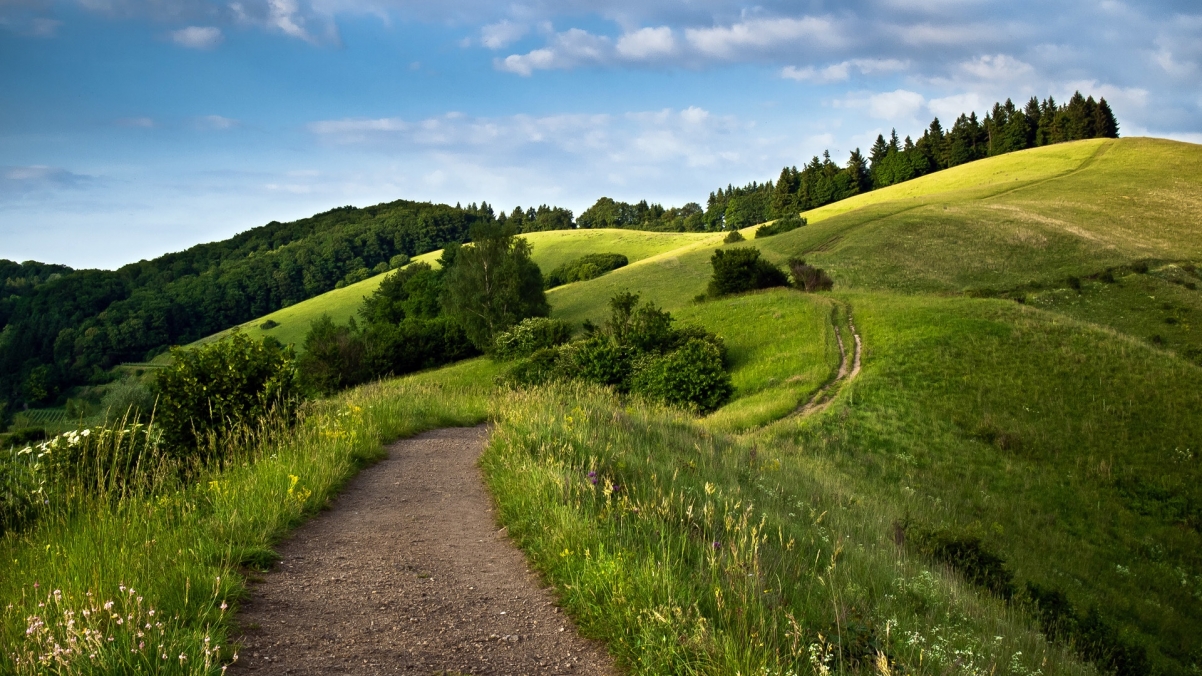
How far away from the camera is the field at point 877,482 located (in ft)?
15.8

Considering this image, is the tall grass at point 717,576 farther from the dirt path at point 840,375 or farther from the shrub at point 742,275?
the shrub at point 742,275

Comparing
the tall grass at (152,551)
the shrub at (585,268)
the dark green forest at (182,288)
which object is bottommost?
the shrub at (585,268)

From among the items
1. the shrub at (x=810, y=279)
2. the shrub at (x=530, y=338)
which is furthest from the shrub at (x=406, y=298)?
the shrub at (x=810, y=279)

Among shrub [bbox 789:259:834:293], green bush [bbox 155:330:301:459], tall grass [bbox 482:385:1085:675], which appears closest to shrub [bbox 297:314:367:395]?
shrub [bbox 789:259:834:293]

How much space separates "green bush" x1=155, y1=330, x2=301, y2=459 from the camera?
33.7ft

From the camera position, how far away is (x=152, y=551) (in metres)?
5.35

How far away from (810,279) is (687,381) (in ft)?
70.6

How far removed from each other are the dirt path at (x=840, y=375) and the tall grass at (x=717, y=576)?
13.8m

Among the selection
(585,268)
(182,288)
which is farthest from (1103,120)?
(182,288)

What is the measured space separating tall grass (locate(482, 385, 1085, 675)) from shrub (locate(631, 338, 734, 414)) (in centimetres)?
1591

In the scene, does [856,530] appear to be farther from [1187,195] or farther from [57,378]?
[57,378]

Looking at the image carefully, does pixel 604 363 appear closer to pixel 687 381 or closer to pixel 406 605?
pixel 687 381

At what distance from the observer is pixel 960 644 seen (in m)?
5.41

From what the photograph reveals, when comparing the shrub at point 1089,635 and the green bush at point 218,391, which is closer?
the shrub at point 1089,635
